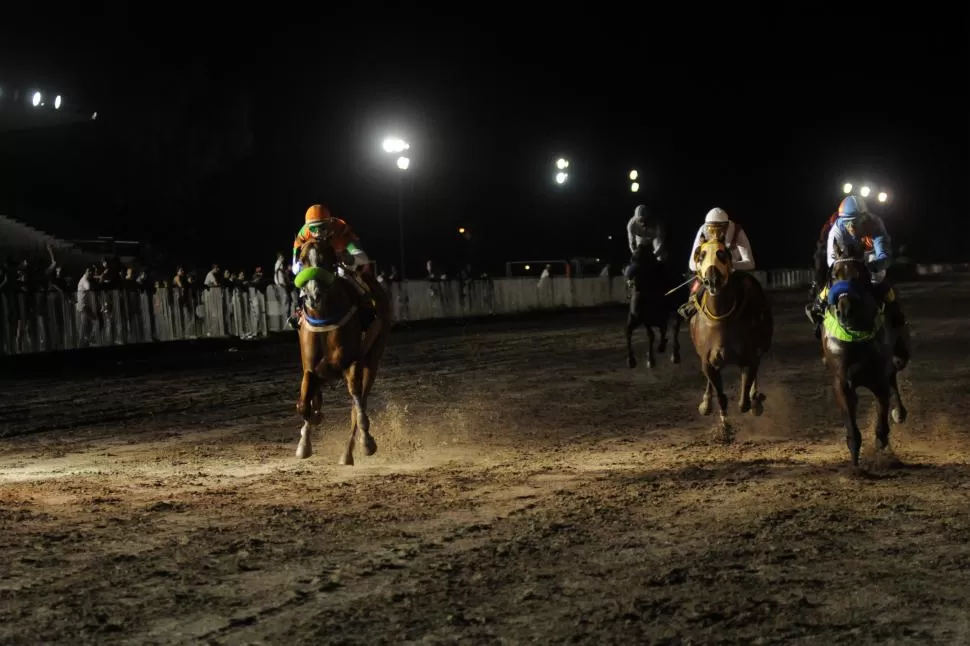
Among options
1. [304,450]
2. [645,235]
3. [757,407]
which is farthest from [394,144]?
[304,450]

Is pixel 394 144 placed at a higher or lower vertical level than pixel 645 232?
higher

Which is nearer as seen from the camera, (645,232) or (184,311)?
(645,232)

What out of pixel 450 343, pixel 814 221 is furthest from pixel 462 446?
pixel 814 221

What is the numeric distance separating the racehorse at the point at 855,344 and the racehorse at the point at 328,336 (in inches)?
164

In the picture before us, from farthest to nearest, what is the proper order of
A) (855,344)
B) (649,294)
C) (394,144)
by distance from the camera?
(394,144), (649,294), (855,344)

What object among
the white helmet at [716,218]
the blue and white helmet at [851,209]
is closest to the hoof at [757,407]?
the white helmet at [716,218]

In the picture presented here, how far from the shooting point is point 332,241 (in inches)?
421

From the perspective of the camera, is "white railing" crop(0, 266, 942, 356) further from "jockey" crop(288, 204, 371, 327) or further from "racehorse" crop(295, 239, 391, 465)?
"racehorse" crop(295, 239, 391, 465)

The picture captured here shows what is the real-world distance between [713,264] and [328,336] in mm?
4110

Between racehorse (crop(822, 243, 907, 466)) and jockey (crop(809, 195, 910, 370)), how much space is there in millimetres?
614

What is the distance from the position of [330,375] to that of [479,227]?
59.7 m

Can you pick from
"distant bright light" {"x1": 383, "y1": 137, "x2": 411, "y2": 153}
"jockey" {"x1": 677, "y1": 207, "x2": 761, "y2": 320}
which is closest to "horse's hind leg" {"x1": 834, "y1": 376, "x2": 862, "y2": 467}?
"jockey" {"x1": 677, "y1": 207, "x2": 761, "y2": 320}

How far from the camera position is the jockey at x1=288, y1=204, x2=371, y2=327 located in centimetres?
1038

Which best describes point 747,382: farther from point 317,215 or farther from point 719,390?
point 317,215
